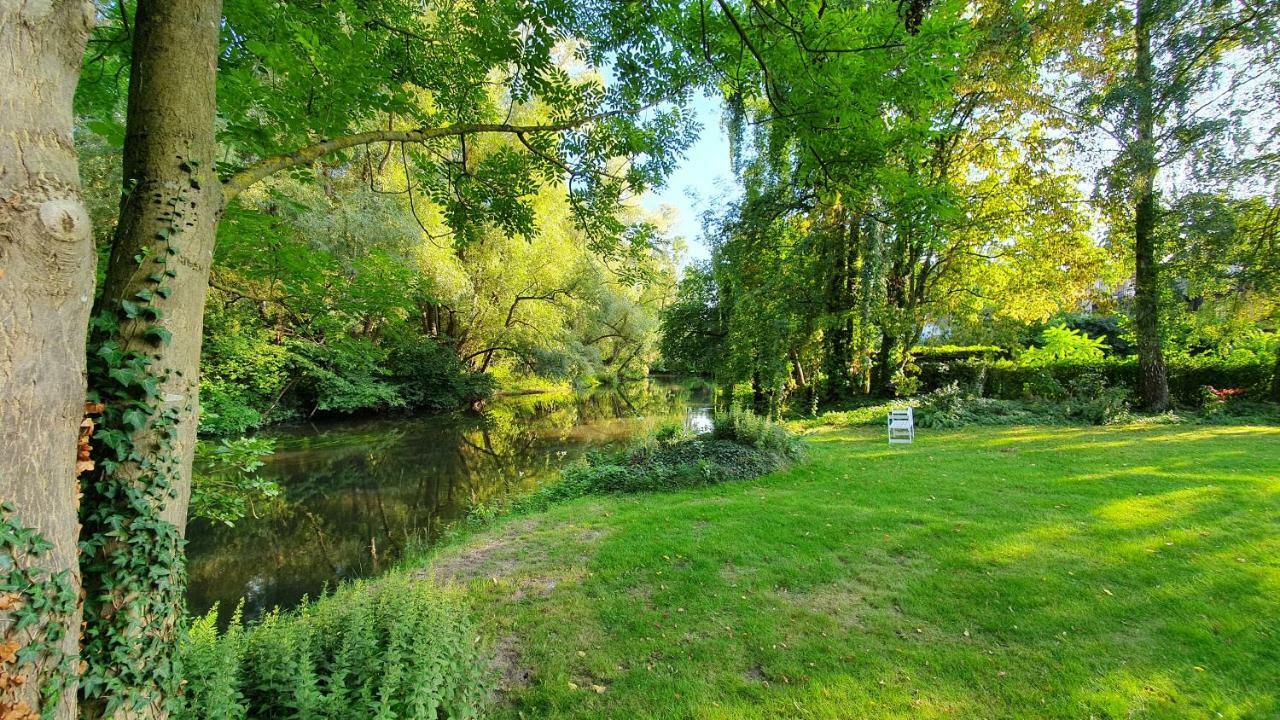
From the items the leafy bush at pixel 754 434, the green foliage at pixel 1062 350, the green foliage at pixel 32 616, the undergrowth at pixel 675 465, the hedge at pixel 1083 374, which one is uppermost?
the green foliage at pixel 1062 350

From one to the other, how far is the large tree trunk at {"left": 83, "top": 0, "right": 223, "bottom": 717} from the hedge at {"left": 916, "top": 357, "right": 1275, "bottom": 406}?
1554 centimetres

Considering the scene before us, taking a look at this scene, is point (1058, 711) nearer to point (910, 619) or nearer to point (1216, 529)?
point (910, 619)

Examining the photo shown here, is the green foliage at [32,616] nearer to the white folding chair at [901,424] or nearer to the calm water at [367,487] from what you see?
the calm water at [367,487]

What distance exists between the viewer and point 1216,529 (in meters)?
4.53

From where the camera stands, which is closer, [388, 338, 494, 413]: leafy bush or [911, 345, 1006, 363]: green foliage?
[911, 345, 1006, 363]: green foliage

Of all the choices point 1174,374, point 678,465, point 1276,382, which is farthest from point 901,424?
point 1276,382

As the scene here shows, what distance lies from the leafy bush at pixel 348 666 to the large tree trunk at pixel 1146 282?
38.6 feet

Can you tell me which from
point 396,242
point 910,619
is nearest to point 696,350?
point 396,242

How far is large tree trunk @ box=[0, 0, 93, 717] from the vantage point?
131 cm

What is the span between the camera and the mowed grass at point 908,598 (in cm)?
286

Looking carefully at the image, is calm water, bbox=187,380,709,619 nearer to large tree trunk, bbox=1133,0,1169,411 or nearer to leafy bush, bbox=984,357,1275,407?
leafy bush, bbox=984,357,1275,407

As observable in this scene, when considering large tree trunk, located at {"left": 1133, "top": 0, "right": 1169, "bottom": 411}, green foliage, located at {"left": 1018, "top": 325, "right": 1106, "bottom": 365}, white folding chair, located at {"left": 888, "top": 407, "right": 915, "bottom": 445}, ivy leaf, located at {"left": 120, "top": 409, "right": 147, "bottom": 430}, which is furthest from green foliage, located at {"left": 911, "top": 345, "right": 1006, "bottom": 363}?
ivy leaf, located at {"left": 120, "top": 409, "right": 147, "bottom": 430}

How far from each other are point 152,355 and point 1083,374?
16.7 meters

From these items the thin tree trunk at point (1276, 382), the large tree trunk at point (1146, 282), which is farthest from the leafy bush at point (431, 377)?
the thin tree trunk at point (1276, 382)
